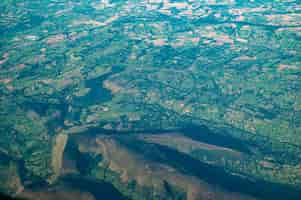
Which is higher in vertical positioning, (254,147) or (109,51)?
(109,51)

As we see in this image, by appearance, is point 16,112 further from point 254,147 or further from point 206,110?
point 254,147

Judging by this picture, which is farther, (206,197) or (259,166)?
(259,166)

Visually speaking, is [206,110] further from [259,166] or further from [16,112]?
[16,112]

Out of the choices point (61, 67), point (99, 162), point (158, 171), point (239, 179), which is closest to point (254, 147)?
point (239, 179)

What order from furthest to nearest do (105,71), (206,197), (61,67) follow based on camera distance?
(61,67) < (105,71) < (206,197)

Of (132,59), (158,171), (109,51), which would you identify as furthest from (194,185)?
(109,51)

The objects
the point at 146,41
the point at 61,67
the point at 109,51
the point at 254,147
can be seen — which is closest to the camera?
the point at 254,147

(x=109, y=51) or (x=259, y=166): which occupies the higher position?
(x=109, y=51)
